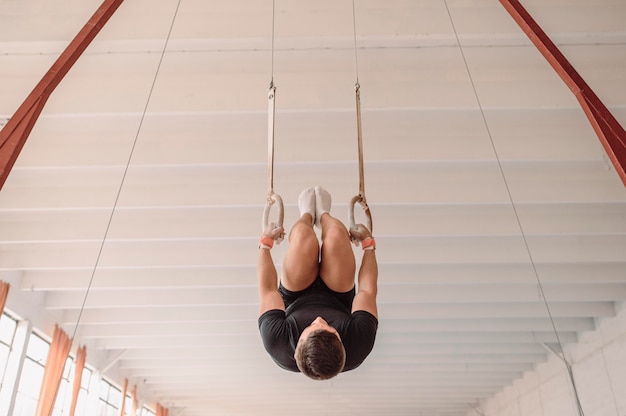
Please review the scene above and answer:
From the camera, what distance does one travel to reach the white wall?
831 cm

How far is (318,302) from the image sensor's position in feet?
10.1

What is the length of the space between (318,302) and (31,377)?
6830 mm

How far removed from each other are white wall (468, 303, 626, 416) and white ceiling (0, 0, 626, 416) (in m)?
0.58

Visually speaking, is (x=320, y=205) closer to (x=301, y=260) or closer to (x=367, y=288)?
(x=301, y=260)

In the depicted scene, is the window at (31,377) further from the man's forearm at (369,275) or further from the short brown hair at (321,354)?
the short brown hair at (321,354)

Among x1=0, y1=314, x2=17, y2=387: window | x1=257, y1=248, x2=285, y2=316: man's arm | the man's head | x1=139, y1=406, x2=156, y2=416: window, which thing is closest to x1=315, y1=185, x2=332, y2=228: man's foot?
x1=257, y1=248, x2=285, y2=316: man's arm

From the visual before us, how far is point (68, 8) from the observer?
432cm

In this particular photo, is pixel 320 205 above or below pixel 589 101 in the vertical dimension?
below

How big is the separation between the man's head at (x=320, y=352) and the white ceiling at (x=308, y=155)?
A: 2.58 metres

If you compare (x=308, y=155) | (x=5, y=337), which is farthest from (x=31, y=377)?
→ (x=308, y=155)

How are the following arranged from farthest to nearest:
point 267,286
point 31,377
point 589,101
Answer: point 31,377 < point 589,101 < point 267,286

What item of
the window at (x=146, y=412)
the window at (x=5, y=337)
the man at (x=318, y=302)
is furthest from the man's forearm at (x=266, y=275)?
the window at (x=146, y=412)

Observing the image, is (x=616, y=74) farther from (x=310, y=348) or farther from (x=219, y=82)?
(x=310, y=348)

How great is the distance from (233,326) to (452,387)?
Result: 19.9ft
